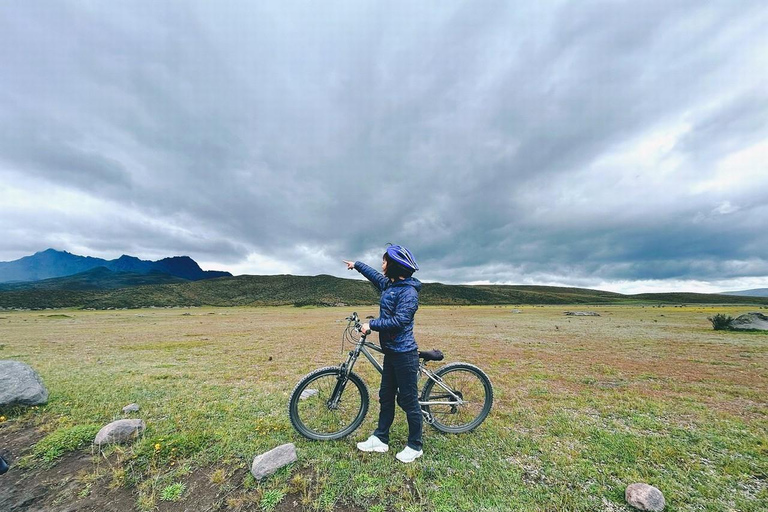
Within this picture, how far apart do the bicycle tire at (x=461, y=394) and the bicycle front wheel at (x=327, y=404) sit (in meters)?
1.32

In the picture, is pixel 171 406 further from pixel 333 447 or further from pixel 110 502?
pixel 333 447

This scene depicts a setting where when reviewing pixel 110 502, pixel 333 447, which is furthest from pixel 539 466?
pixel 110 502

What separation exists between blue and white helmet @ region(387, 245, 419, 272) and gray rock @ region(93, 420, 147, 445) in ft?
18.9

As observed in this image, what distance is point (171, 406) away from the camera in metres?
7.27

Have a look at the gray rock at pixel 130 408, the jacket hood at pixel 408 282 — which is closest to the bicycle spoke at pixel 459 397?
the jacket hood at pixel 408 282

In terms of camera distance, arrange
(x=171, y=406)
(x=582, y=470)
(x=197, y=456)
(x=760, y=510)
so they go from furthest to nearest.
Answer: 1. (x=171, y=406)
2. (x=197, y=456)
3. (x=582, y=470)
4. (x=760, y=510)

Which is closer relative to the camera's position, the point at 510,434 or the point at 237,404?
the point at 510,434

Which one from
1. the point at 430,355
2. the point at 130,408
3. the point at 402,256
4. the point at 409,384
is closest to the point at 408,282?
the point at 402,256

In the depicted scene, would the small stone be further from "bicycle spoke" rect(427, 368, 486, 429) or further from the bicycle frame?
"bicycle spoke" rect(427, 368, 486, 429)

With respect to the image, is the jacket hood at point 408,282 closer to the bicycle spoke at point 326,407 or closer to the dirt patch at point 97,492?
the bicycle spoke at point 326,407

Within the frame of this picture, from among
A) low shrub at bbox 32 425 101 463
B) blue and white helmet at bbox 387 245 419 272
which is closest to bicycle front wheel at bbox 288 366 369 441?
blue and white helmet at bbox 387 245 419 272

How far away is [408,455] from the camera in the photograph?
4.91 metres

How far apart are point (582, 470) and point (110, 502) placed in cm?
673

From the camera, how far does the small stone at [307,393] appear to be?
17.9 ft
